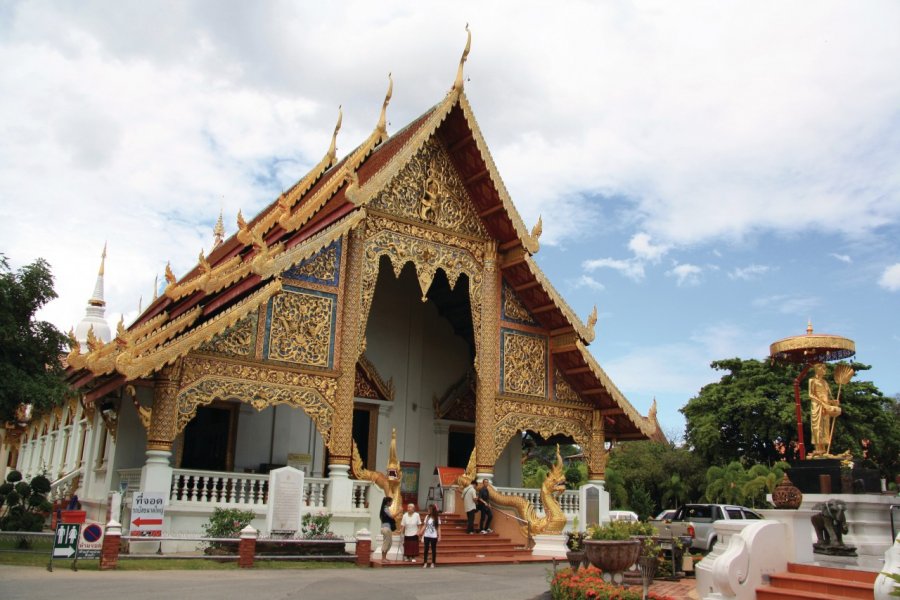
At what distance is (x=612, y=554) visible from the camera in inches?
319

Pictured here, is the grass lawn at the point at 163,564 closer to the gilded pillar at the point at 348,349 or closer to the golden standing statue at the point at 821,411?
the gilded pillar at the point at 348,349

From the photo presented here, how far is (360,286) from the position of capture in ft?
42.9

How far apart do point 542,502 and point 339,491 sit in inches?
153

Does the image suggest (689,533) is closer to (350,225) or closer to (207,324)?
(350,225)

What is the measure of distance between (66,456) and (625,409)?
46.3 ft

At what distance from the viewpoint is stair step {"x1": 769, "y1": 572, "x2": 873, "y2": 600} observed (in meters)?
6.69

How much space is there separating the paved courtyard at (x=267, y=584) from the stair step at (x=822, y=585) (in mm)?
2403

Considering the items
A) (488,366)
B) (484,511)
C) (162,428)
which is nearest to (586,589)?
(484,511)

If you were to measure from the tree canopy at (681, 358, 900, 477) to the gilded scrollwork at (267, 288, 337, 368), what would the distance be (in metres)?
20.5

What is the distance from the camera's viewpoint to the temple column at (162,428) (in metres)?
10.6

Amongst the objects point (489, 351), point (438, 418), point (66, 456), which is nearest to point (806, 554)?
point (489, 351)

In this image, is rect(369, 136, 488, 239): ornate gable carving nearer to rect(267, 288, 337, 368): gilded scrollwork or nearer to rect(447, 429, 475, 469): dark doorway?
rect(267, 288, 337, 368): gilded scrollwork

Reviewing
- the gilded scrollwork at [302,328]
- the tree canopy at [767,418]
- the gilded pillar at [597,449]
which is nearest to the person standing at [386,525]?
the gilded scrollwork at [302,328]

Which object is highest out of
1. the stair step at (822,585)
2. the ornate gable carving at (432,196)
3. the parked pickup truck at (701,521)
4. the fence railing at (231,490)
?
the ornate gable carving at (432,196)
